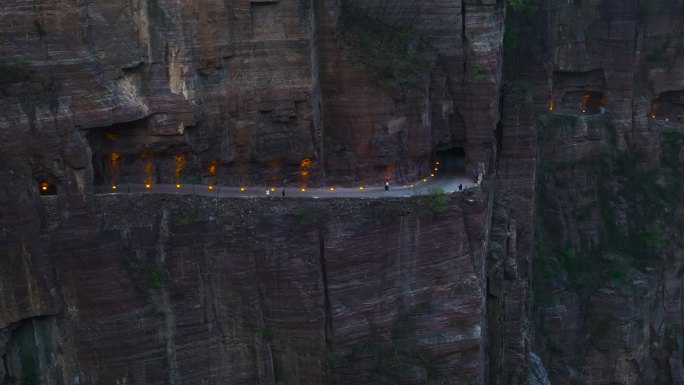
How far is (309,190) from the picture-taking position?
4331cm

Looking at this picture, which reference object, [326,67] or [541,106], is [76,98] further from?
[541,106]

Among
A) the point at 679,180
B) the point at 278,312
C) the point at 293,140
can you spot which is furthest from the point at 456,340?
the point at 679,180

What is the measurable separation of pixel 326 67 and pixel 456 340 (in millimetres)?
12765

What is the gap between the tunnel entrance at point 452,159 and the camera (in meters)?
49.0

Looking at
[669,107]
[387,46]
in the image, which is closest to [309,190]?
[387,46]

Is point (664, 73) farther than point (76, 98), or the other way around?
point (664, 73)

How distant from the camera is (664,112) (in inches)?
2516

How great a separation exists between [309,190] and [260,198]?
3.63 metres

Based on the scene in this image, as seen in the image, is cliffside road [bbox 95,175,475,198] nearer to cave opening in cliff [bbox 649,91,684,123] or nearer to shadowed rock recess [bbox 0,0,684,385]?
shadowed rock recess [bbox 0,0,684,385]

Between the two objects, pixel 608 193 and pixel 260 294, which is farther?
pixel 608 193

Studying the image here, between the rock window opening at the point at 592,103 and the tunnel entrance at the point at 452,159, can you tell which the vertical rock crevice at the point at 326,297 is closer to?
the tunnel entrance at the point at 452,159

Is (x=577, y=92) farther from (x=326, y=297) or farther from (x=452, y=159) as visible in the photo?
(x=326, y=297)

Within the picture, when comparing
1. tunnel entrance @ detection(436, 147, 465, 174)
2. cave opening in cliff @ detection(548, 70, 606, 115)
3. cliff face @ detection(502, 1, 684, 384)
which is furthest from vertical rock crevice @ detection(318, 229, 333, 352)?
cave opening in cliff @ detection(548, 70, 606, 115)

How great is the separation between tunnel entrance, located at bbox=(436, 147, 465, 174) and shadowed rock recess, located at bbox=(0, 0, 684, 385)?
170 millimetres
